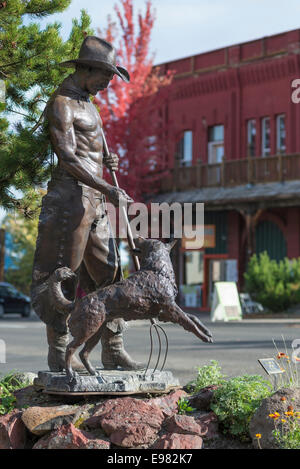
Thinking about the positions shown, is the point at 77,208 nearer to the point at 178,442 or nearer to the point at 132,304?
the point at 132,304

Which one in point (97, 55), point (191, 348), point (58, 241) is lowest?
point (191, 348)

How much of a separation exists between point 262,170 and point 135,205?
15.3 ft

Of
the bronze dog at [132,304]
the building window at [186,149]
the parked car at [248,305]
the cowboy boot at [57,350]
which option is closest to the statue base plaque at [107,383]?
the bronze dog at [132,304]

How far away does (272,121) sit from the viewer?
29.6 m

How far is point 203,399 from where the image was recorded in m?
5.54

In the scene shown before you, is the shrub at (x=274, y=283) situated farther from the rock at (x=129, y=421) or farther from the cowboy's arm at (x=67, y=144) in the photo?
the rock at (x=129, y=421)

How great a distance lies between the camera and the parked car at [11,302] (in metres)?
29.1

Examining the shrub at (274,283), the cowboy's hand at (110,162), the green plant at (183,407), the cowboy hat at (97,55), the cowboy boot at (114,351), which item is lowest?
the green plant at (183,407)

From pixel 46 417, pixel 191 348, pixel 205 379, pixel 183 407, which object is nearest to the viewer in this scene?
pixel 46 417

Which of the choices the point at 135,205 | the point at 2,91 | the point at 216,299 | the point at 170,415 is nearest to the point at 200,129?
the point at 135,205

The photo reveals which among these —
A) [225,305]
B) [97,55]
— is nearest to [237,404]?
[97,55]

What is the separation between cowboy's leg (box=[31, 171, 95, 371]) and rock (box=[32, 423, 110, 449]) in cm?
127

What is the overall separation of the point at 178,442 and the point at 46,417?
983 mm

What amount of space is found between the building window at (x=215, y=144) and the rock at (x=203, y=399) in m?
26.5
